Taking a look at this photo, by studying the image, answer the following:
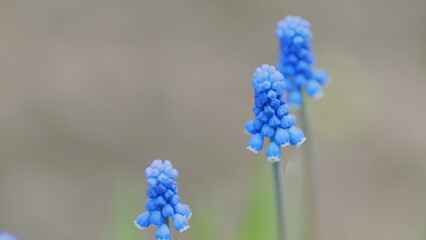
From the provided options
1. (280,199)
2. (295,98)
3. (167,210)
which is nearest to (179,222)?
(167,210)

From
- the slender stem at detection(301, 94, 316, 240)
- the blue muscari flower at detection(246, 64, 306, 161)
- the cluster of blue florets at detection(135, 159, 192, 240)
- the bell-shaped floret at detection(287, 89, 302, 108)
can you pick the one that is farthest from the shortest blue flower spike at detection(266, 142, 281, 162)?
the bell-shaped floret at detection(287, 89, 302, 108)

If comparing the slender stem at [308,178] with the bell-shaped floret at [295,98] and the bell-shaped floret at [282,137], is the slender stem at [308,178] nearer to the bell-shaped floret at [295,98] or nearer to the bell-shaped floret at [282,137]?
the bell-shaped floret at [295,98]

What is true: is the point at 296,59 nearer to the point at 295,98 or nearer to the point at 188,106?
the point at 295,98

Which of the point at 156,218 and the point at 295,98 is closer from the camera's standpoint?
the point at 156,218

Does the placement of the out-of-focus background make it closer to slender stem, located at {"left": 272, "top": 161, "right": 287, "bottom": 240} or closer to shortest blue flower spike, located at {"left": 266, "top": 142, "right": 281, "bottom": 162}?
slender stem, located at {"left": 272, "top": 161, "right": 287, "bottom": 240}

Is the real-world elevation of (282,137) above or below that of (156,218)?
above

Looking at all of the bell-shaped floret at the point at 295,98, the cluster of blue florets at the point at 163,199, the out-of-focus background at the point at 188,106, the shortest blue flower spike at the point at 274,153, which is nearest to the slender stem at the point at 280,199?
the shortest blue flower spike at the point at 274,153

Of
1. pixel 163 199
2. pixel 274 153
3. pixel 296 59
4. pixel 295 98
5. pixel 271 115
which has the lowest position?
pixel 163 199
